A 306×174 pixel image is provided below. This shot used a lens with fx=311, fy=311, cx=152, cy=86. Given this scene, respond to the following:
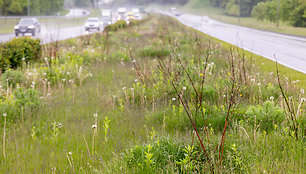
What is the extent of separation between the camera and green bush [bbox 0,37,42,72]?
7.87 m

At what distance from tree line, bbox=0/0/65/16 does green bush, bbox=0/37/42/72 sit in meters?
35.6

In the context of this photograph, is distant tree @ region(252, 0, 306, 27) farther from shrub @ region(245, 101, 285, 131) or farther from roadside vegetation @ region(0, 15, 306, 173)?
shrub @ region(245, 101, 285, 131)

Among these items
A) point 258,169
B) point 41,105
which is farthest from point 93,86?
point 258,169

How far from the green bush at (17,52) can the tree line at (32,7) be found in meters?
35.6

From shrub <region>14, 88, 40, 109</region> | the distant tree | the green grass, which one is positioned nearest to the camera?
shrub <region>14, 88, 40, 109</region>

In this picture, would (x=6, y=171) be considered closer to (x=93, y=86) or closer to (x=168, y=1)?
(x=93, y=86)

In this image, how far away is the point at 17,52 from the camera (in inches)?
329

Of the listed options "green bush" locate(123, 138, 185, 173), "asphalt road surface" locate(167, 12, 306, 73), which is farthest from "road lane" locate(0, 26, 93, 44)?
"green bush" locate(123, 138, 185, 173)

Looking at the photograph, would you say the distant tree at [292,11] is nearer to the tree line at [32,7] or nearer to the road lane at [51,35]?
the road lane at [51,35]

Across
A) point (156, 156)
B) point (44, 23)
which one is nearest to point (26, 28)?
point (44, 23)

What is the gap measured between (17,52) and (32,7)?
4999 centimetres

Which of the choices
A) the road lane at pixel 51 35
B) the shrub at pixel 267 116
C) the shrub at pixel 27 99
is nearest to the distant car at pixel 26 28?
the road lane at pixel 51 35

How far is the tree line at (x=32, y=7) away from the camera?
43312 mm

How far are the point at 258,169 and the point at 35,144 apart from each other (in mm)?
2629
